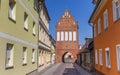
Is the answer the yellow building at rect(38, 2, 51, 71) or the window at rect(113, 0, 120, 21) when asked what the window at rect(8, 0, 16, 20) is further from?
the yellow building at rect(38, 2, 51, 71)

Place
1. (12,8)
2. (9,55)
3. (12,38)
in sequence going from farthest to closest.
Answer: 1. (12,8)
2. (12,38)
3. (9,55)

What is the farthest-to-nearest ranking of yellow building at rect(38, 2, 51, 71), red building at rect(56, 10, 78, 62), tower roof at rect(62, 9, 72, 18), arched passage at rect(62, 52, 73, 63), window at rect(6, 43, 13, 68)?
tower roof at rect(62, 9, 72, 18) < arched passage at rect(62, 52, 73, 63) < red building at rect(56, 10, 78, 62) < yellow building at rect(38, 2, 51, 71) < window at rect(6, 43, 13, 68)

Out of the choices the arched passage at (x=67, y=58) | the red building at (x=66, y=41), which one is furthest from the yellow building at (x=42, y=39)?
the arched passage at (x=67, y=58)

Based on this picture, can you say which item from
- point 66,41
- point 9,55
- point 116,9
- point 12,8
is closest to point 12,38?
point 9,55

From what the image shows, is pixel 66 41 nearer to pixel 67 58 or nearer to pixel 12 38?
pixel 67 58

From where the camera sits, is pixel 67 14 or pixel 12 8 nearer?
pixel 12 8

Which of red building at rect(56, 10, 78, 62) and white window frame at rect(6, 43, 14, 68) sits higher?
red building at rect(56, 10, 78, 62)

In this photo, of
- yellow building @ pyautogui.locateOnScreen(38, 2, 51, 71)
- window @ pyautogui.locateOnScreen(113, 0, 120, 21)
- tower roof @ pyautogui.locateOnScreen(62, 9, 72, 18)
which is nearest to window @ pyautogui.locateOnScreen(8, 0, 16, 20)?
window @ pyautogui.locateOnScreen(113, 0, 120, 21)

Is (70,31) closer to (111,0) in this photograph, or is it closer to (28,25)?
(28,25)

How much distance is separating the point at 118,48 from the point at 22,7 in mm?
6900

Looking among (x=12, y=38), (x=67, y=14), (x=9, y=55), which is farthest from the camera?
(x=67, y=14)

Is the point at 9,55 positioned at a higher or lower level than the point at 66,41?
lower

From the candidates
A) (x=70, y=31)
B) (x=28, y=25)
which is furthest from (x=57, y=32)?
(x=28, y=25)

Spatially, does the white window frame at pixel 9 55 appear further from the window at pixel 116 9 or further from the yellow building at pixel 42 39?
the yellow building at pixel 42 39
